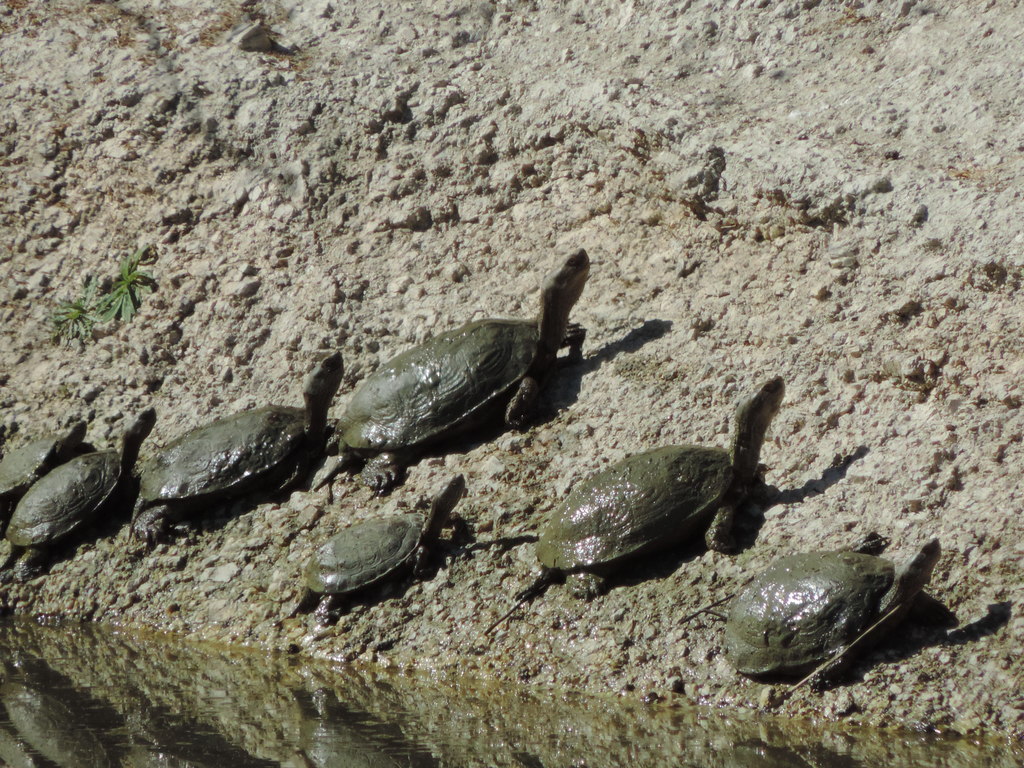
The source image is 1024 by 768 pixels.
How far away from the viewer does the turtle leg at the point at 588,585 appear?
15.9 ft

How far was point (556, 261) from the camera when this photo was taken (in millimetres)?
6941

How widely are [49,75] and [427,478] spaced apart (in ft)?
18.9

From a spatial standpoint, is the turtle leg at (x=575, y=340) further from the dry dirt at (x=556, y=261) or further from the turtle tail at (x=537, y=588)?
the turtle tail at (x=537, y=588)

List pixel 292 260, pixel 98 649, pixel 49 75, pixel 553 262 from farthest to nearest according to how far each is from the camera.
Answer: pixel 49 75
pixel 292 260
pixel 553 262
pixel 98 649

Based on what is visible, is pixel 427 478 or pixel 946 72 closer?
pixel 427 478

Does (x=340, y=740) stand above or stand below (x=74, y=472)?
below

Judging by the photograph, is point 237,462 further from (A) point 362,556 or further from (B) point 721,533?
(B) point 721,533

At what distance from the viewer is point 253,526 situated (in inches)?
238

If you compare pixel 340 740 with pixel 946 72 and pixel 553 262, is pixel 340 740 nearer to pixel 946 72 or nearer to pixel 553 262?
pixel 553 262

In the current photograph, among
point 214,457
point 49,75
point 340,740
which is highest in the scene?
point 49,75

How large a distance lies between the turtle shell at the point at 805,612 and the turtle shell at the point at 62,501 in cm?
380

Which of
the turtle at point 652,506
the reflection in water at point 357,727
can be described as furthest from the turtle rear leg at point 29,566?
the turtle at point 652,506

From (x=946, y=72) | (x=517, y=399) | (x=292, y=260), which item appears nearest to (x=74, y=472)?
(x=292, y=260)

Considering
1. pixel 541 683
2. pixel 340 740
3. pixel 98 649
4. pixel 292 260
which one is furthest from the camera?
pixel 292 260
